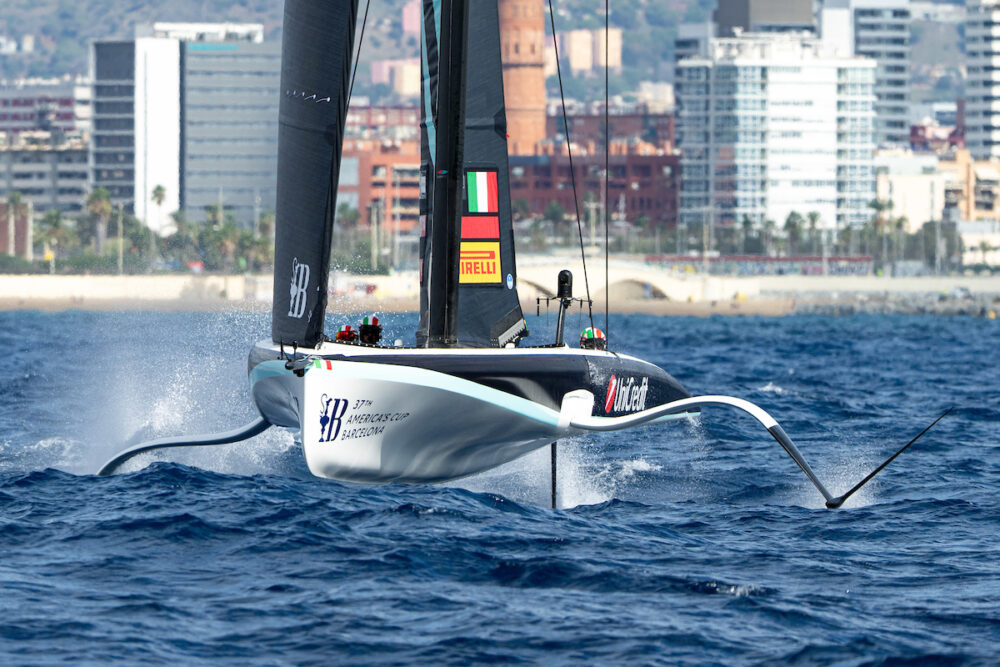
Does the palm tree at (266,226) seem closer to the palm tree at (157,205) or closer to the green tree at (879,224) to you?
the palm tree at (157,205)

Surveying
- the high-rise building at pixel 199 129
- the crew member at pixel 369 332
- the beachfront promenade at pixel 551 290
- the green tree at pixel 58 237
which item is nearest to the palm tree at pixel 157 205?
the high-rise building at pixel 199 129

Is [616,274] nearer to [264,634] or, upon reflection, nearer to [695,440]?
[695,440]

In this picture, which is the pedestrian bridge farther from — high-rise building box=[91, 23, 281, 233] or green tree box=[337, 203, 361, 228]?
high-rise building box=[91, 23, 281, 233]

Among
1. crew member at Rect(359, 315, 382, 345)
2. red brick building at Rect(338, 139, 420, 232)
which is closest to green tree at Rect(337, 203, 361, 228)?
red brick building at Rect(338, 139, 420, 232)

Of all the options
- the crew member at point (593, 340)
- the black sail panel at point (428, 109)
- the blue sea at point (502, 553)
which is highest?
the black sail panel at point (428, 109)

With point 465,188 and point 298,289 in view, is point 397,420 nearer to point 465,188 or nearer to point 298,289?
point 298,289

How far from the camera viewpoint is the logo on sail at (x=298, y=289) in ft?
55.5

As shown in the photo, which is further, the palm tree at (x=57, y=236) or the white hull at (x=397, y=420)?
the palm tree at (x=57, y=236)

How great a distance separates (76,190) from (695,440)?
177m

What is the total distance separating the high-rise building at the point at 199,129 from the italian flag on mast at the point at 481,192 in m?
167

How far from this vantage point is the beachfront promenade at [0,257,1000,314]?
129 m

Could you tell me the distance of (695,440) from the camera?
2505 centimetres

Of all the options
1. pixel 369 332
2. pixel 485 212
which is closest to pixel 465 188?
pixel 485 212

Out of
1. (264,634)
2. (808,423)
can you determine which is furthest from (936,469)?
(264,634)
